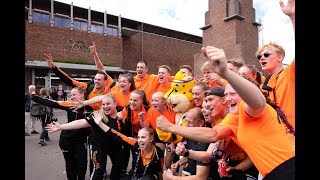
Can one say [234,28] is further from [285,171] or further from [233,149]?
[285,171]

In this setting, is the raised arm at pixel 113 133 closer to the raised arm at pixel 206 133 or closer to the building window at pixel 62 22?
the raised arm at pixel 206 133

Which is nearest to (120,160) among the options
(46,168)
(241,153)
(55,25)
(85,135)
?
(85,135)

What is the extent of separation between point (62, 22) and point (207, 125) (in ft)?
85.7

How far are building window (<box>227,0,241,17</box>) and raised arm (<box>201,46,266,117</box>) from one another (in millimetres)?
18979

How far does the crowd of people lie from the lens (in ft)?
5.64

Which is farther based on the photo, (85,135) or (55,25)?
(55,25)

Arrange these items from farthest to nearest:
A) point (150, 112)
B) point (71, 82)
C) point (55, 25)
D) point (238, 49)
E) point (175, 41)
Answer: point (175, 41) → point (55, 25) → point (238, 49) → point (71, 82) → point (150, 112)

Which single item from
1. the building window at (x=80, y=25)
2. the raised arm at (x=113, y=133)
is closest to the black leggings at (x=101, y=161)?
the raised arm at (x=113, y=133)

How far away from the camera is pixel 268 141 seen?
1.73 meters

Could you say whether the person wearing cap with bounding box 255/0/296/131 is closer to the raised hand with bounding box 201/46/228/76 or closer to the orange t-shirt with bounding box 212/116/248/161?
the orange t-shirt with bounding box 212/116/248/161

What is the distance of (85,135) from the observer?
14.6ft

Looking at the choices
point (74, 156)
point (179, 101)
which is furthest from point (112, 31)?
point (179, 101)
